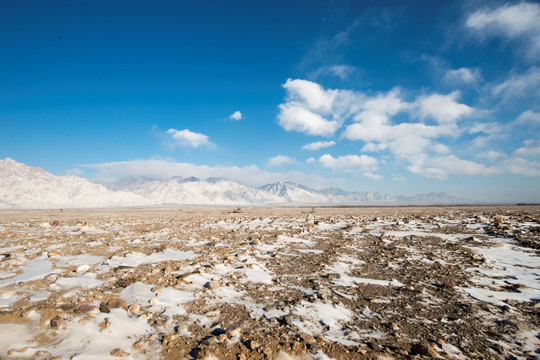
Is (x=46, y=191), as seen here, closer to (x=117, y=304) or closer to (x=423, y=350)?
(x=117, y=304)

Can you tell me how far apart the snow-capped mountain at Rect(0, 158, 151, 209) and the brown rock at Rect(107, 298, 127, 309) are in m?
126

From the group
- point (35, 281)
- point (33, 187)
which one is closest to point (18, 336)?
point (35, 281)

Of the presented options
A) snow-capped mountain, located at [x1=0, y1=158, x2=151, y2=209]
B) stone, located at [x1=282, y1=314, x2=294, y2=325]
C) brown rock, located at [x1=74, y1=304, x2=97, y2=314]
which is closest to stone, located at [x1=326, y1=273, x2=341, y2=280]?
stone, located at [x1=282, y1=314, x2=294, y2=325]

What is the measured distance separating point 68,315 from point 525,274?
34.5 feet

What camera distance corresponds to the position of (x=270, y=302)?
16.3 ft

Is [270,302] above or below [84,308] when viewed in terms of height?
below

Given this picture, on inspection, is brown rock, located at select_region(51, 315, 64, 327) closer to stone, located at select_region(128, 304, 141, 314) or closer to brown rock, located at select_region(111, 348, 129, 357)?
stone, located at select_region(128, 304, 141, 314)

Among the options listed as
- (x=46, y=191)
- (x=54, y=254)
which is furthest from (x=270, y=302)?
(x=46, y=191)

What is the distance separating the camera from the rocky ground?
11.4 ft

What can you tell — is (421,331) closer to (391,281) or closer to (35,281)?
(391,281)

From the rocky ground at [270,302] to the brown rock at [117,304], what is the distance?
0.12 feet

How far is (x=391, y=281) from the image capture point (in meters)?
6.12

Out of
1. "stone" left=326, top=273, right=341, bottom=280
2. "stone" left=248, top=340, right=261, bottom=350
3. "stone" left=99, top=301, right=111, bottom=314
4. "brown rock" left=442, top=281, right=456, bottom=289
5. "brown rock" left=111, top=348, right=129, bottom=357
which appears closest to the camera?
"brown rock" left=111, top=348, right=129, bottom=357

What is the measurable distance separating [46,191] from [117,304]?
481 feet
